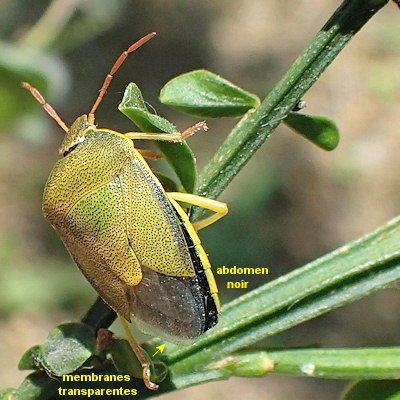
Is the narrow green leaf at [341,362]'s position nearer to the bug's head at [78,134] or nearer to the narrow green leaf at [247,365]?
the narrow green leaf at [247,365]

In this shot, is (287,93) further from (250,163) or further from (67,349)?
(250,163)

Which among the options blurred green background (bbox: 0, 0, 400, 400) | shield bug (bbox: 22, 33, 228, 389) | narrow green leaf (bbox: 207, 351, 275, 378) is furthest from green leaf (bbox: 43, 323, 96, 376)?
blurred green background (bbox: 0, 0, 400, 400)

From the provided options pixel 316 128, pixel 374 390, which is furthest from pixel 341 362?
pixel 316 128

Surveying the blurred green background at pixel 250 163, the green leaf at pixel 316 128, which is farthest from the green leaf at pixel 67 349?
the blurred green background at pixel 250 163

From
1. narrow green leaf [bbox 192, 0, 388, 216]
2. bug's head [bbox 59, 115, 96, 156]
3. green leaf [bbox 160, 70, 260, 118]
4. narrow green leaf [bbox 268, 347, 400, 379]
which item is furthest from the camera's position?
bug's head [bbox 59, 115, 96, 156]

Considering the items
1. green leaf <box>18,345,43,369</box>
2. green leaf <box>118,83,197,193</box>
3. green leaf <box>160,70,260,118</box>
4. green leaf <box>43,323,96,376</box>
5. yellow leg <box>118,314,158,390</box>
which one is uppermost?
green leaf <box>160,70,260,118</box>

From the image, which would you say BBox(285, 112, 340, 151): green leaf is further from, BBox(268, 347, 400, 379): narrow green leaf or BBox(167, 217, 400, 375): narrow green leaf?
BBox(268, 347, 400, 379): narrow green leaf

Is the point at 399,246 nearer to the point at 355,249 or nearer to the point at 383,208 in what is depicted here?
the point at 355,249
